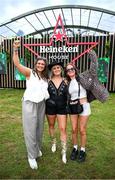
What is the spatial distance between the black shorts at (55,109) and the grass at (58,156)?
2.83ft

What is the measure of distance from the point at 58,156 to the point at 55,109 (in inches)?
37.1

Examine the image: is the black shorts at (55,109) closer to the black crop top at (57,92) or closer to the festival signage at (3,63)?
the black crop top at (57,92)

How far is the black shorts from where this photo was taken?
4574mm

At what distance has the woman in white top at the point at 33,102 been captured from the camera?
4297 mm

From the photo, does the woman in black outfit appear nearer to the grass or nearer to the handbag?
the handbag

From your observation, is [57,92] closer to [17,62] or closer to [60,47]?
[17,62]

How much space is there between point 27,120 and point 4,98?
23.2 ft

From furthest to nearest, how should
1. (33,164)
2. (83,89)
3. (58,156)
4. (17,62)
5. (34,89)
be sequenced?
(58,156) < (83,89) < (33,164) < (34,89) < (17,62)

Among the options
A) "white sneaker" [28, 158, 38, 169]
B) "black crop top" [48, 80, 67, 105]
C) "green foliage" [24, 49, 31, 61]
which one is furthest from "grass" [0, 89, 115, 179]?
"green foliage" [24, 49, 31, 61]

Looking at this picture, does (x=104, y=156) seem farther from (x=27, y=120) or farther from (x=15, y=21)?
(x=15, y=21)

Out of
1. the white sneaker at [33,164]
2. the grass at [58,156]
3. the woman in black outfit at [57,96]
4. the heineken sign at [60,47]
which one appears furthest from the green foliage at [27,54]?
the white sneaker at [33,164]

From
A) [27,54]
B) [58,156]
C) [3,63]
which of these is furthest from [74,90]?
[3,63]

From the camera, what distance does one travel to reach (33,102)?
4.33 m

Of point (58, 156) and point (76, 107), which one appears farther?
point (58, 156)
